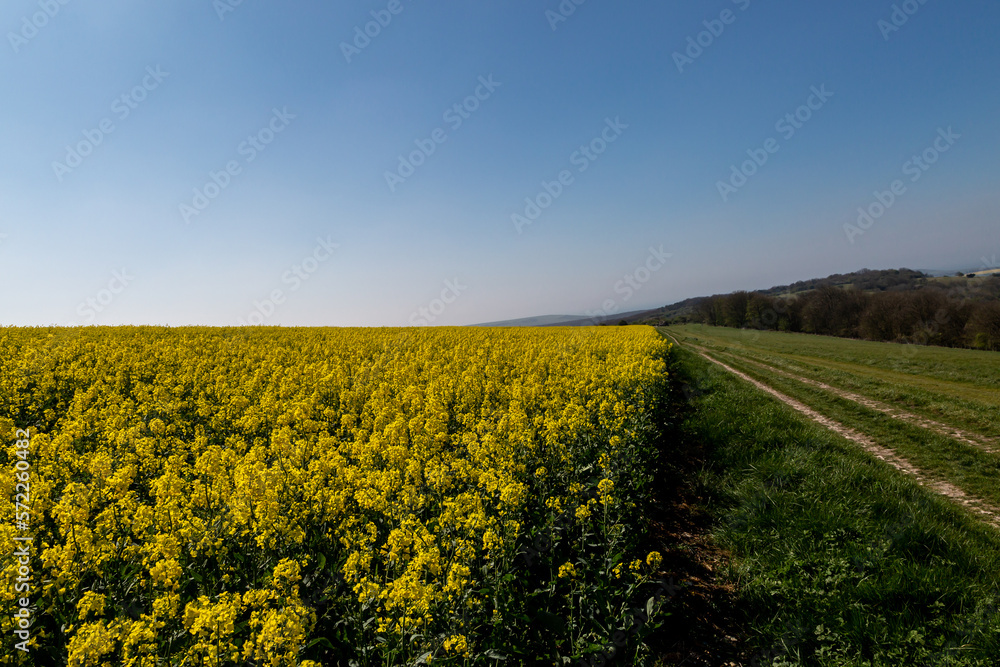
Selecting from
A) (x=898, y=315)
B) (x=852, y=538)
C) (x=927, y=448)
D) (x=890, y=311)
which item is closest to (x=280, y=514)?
(x=852, y=538)

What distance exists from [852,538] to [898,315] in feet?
198

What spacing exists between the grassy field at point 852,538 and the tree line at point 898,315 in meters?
39.8

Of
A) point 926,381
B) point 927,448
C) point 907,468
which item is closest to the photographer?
point 907,468

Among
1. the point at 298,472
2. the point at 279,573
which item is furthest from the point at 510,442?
the point at 279,573

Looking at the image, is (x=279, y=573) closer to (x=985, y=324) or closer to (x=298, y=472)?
(x=298, y=472)

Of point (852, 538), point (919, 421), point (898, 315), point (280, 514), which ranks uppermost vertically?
point (280, 514)

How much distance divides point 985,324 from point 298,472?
53.3m

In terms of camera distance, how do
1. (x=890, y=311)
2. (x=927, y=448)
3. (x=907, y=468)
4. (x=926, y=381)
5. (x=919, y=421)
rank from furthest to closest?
(x=890, y=311) → (x=926, y=381) → (x=919, y=421) → (x=927, y=448) → (x=907, y=468)

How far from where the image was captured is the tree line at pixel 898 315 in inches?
1420

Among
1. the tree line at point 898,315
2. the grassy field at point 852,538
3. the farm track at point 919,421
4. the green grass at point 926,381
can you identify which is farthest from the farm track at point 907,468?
the tree line at point 898,315

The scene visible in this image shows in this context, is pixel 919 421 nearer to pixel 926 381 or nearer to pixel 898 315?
pixel 926 381

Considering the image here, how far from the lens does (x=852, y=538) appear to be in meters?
4.59

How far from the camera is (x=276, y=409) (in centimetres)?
759

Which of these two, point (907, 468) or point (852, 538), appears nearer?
point (852, 538)
